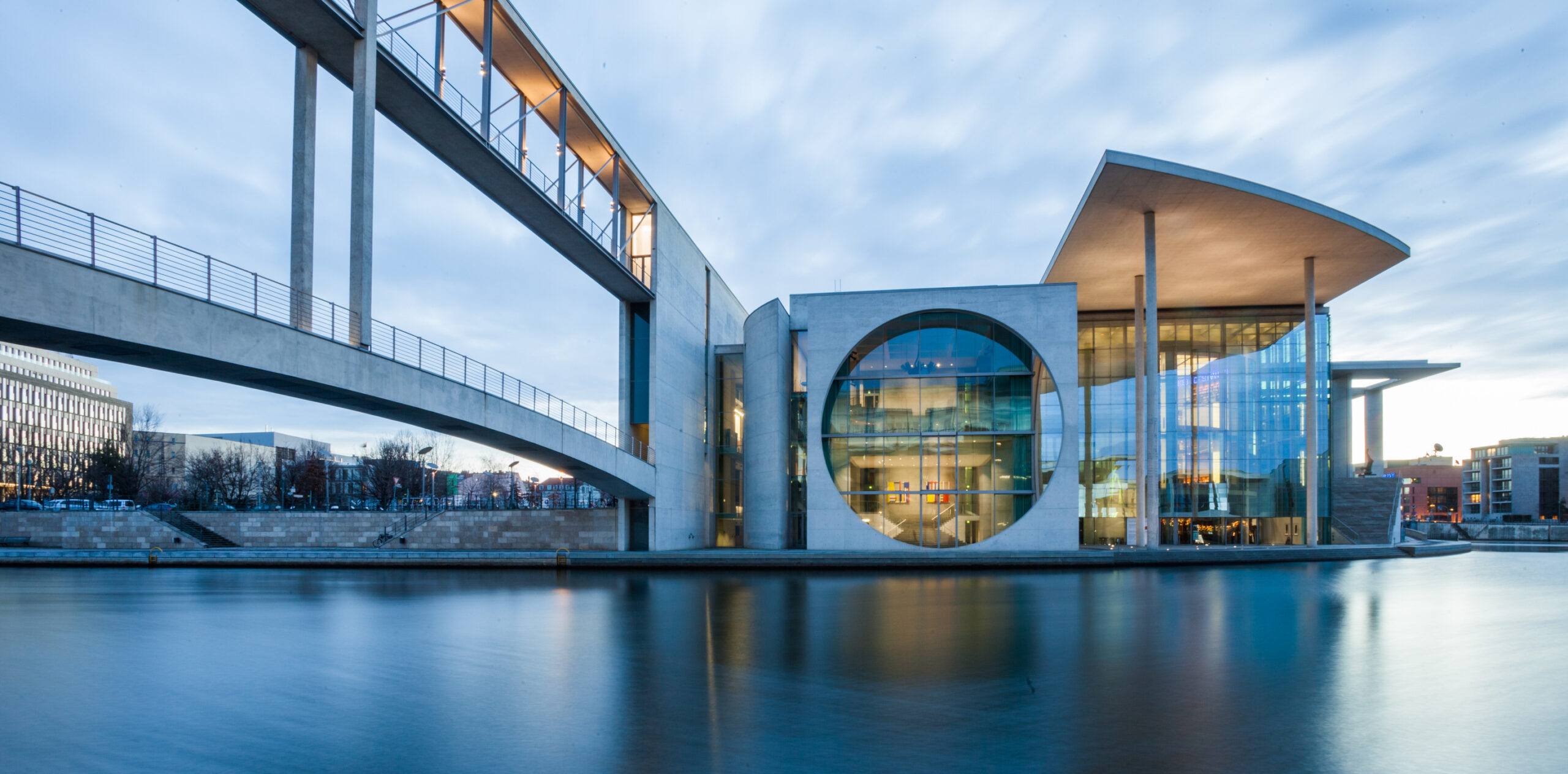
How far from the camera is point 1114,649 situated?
10.0 meters

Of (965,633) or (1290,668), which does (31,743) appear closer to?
(965,633)

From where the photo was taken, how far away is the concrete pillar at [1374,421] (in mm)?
53531

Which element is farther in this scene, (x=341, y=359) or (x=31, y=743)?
(x=341, y=359)

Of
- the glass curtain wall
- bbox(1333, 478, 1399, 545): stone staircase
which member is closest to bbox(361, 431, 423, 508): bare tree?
the glass curtain wall

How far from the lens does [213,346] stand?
45.5 ft

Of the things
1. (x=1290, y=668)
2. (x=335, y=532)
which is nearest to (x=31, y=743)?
(x=1290, y=668)

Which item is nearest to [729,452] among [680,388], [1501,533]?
[680,388]

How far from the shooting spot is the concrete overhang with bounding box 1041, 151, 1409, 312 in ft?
86.1

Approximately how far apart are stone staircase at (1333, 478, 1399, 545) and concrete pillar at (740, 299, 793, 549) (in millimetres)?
24732

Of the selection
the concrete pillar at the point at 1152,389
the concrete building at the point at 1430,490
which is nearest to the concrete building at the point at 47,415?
the concrete pillar at the point at 1152,389

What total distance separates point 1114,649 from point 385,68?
18277 mm

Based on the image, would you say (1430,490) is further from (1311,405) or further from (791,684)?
(791,684)

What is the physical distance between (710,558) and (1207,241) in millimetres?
20306

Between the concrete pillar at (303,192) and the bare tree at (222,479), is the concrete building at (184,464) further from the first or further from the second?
the concrete pillar at (303,192)
